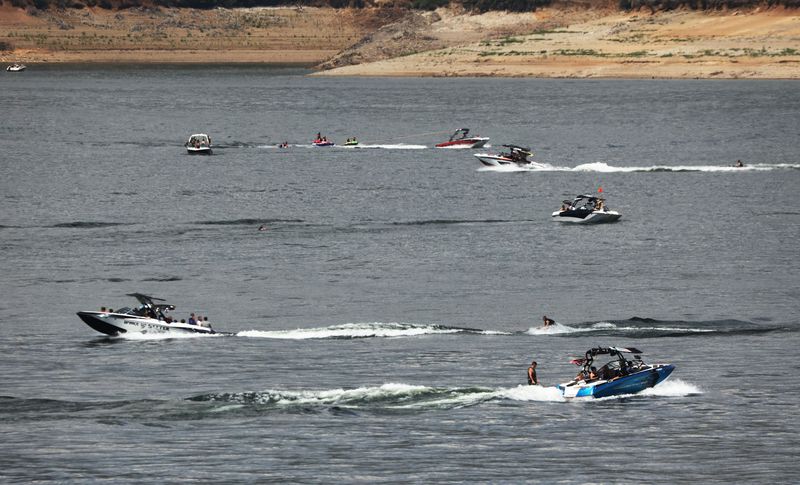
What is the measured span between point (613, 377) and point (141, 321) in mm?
26930

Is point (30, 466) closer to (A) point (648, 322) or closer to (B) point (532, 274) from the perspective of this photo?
(A) point (648, 322)

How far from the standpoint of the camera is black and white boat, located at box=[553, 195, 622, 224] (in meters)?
117

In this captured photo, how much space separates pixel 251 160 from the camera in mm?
172000

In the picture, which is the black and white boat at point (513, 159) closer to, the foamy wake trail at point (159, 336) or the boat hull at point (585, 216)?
the boat hull at point (585, 216)

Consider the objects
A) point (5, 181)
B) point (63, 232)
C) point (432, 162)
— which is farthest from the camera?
point (432, 162)

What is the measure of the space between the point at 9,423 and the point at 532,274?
41.2 m

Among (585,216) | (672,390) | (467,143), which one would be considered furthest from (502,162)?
(672,390)

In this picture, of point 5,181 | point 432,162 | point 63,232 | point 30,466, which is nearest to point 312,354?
point 30,466

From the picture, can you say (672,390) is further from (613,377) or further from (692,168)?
(692,168)

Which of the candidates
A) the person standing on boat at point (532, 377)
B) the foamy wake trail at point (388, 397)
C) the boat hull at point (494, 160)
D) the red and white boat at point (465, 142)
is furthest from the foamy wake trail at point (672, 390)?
the red and white boat at point (465, 142)

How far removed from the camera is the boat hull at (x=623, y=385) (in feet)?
223

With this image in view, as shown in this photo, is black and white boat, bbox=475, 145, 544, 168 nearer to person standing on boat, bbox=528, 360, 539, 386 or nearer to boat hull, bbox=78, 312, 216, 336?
boat hull, bbox=78, 312, 216, 336

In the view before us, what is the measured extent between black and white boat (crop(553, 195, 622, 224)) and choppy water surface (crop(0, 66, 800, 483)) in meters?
1.44

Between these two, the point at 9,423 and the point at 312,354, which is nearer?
the point at 9,423
